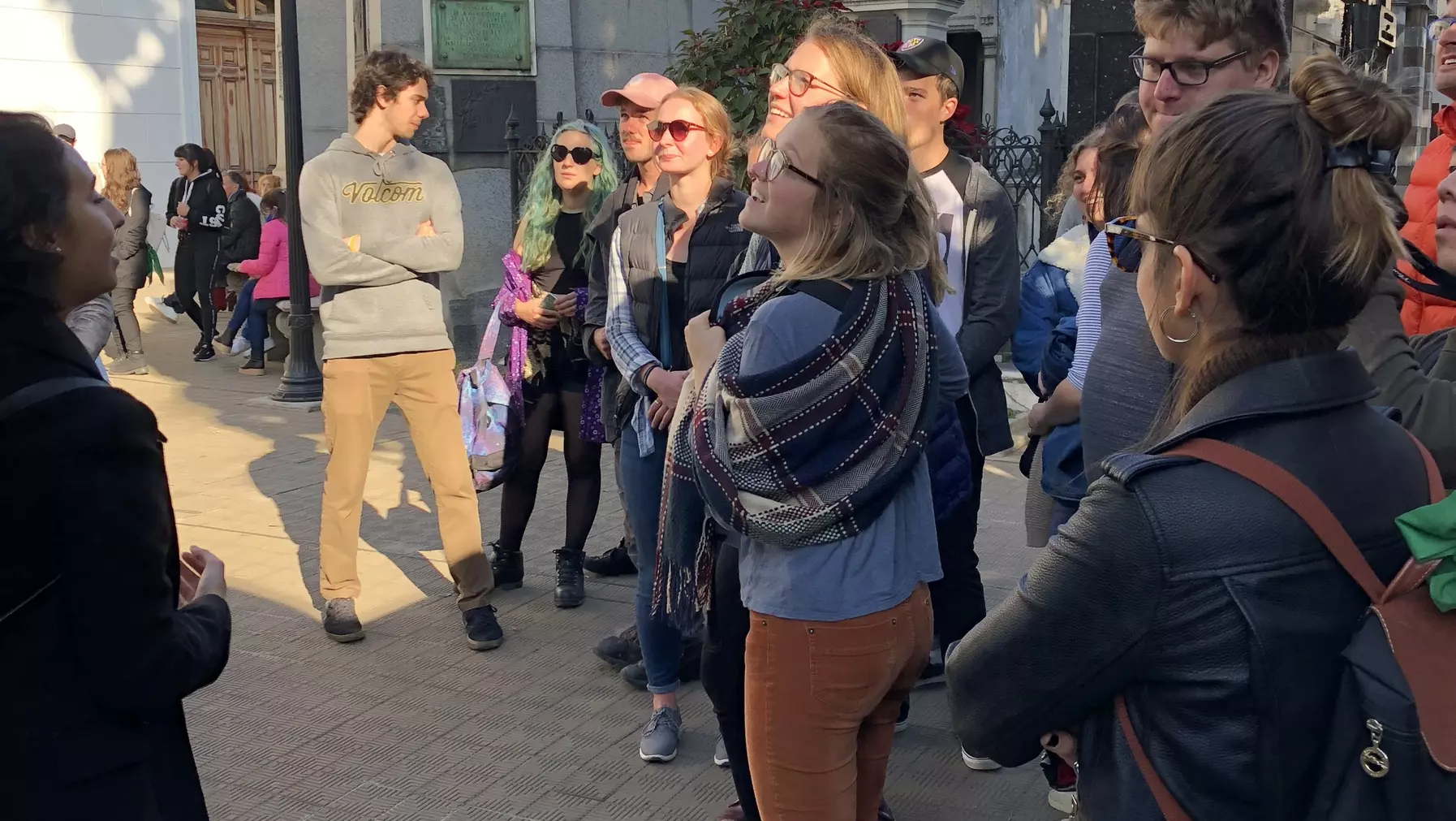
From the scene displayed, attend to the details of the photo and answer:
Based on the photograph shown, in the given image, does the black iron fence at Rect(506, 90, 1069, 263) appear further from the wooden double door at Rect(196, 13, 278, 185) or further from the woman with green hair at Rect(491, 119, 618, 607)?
the wooden double door at Rect(196, 13, 278, 185)

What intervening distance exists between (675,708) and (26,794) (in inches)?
102

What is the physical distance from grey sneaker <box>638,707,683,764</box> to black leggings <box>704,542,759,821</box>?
2.48 feet

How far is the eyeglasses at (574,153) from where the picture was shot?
5566mm

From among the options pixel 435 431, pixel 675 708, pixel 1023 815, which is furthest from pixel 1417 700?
pixel 435 431

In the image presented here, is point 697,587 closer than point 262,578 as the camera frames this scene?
Yes

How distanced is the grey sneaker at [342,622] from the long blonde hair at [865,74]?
9.64 feet

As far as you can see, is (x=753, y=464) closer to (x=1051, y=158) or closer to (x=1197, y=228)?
(x=1197, y=228)

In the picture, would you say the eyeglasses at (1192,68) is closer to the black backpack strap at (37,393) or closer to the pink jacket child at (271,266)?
the black backpack strap at (37,393)

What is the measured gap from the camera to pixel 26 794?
1964 millimetres

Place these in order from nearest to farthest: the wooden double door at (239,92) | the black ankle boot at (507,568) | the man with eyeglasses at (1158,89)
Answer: the man with eyeglasses at (1158,89), the black ankle boot at (507,568), the wooden double door at (239,92)

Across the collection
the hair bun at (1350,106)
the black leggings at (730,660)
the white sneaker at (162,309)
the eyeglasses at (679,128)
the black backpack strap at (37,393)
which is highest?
the eyeglasses at (679,128)

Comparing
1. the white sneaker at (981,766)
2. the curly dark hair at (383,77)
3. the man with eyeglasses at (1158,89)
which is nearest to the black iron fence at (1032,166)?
the curly dark hair at (383,77)

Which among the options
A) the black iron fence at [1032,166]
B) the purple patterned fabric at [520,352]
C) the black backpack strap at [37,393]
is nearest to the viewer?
the black backpack strap at [37,393]

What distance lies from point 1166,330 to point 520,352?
4.24m
